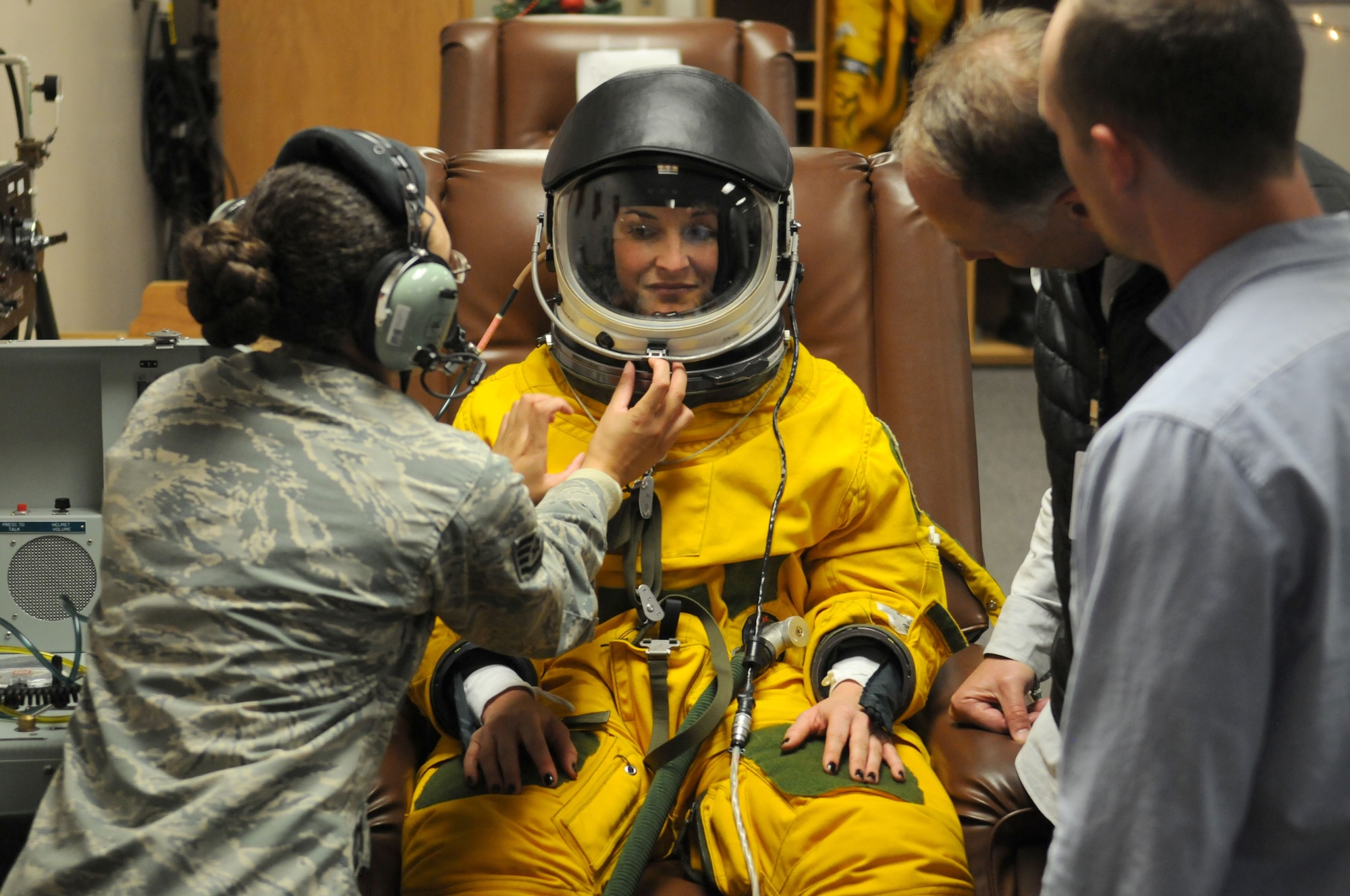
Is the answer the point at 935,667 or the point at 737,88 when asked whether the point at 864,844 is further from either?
the point at 737,88

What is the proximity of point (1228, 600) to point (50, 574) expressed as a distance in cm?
127

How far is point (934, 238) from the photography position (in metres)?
1.96

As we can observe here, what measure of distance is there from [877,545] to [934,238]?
62 centimetres

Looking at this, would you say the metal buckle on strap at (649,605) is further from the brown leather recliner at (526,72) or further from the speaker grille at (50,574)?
the brown leather recliner at (526,72)

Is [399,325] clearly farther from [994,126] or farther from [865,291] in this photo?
[865,291]

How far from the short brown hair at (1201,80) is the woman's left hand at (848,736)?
2.68 feet

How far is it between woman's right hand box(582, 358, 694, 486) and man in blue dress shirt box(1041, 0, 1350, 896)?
2.27ft

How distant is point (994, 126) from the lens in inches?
43.0

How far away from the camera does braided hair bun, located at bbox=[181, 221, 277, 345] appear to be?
0.98 metres

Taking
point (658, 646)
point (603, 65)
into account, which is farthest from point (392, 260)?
point (603, 65)

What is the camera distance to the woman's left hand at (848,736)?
1.37 m

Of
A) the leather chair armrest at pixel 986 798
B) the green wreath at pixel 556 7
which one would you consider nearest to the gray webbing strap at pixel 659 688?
the leather chair armrest at pixel 986 798

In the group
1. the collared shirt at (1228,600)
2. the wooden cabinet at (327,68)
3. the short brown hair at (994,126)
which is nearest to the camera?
the collared shirt at (1228,600)

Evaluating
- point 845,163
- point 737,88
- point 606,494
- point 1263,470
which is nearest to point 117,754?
point 606,494
